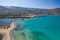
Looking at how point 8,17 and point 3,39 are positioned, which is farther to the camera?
point 8,17

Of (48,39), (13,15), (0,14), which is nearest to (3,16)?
(0,14)

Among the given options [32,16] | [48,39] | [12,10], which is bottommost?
[32,16]

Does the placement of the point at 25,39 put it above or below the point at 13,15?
above

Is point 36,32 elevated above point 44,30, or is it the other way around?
point 36,32

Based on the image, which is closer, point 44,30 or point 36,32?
point 36,32

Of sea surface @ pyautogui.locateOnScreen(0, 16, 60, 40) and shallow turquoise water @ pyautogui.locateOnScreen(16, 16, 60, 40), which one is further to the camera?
shallow turquoise water @ pyautogui.locateOnScreen(16, 16, 60, 40)

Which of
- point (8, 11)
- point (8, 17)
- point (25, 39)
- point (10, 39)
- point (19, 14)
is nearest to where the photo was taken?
point (10, 39)

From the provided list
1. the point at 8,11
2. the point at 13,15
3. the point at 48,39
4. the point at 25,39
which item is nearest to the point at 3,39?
the point at 25,39

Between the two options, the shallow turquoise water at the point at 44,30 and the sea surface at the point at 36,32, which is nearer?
the sea surface at the point at 36,32

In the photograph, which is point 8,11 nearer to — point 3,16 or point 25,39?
point 3,16

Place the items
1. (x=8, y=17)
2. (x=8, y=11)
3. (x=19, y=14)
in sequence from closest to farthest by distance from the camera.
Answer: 1. (x=8, y=11)
2. (x=8, y=17)
3. (x=19, y=14)
